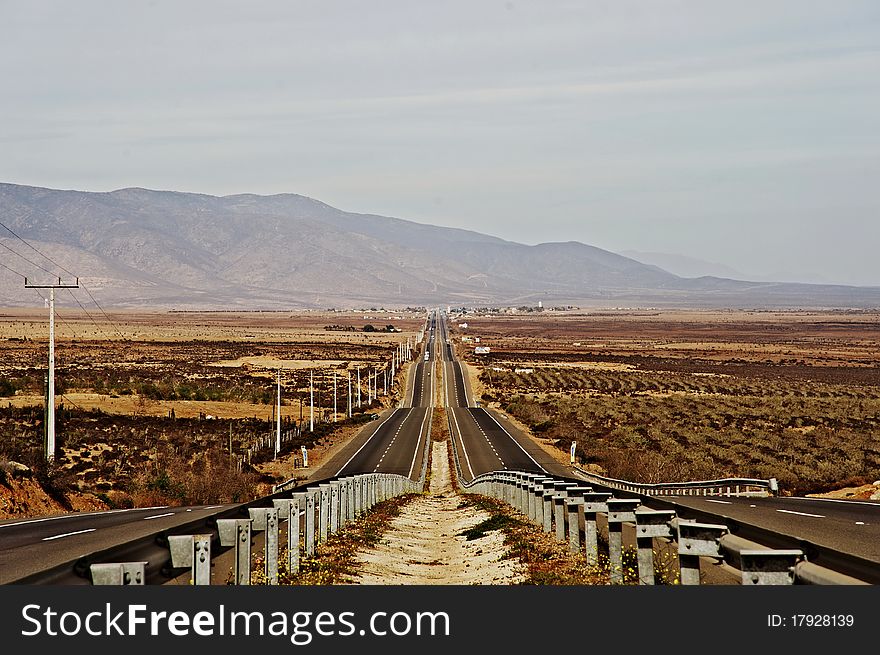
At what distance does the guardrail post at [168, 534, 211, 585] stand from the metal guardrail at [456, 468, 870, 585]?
4.27 m

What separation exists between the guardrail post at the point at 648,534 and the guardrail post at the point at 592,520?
2.55m

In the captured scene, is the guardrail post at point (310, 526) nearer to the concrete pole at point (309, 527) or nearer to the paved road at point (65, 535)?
the concrete pole at point (309, 527)

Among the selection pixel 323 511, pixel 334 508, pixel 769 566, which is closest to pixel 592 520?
pixel 323 511

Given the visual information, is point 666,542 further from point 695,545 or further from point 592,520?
point 695,545

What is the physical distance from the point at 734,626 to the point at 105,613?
4.05 m

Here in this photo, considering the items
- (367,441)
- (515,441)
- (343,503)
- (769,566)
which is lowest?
(367,441)

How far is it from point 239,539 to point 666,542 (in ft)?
17.1

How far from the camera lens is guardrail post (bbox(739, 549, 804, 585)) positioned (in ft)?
26.1

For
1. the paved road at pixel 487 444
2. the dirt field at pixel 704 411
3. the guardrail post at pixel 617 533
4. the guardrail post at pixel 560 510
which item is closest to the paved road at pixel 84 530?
the paved road at pixel 487 444

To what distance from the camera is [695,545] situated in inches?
383

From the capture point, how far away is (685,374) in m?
132

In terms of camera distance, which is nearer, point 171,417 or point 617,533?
point 617,533

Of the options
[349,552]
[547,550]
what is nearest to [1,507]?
[349,552]

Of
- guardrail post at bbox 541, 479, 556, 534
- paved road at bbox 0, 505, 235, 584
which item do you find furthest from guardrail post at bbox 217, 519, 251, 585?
guardrail post at bbox 541, 479, 556, 534
